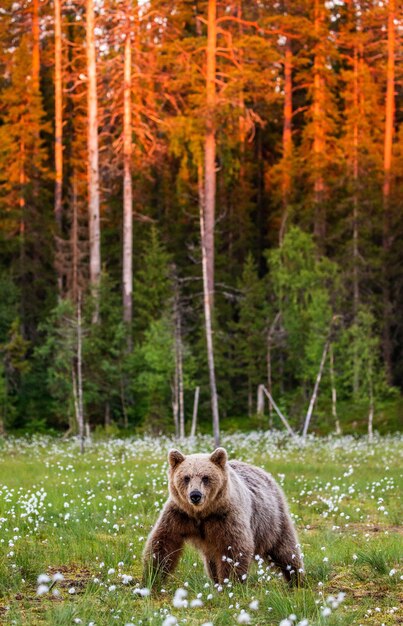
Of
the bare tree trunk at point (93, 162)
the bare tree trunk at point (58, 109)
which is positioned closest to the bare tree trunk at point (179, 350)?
the bare tree trunk at point (93, 162)

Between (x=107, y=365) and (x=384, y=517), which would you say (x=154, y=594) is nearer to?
(x=384, y=517)

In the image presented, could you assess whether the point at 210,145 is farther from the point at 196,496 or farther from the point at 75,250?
the point at 196,496

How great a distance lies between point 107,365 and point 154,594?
24.4 m

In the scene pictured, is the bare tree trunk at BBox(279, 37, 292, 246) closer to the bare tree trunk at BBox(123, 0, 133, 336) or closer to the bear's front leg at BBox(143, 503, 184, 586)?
the bare tree trunk at BBox(123, 0, 133, 336)

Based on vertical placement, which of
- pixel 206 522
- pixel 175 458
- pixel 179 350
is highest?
pixel 175 458

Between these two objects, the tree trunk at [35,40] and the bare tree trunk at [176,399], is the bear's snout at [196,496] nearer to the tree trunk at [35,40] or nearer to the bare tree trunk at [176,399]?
the bare tree trunk at [176,399]

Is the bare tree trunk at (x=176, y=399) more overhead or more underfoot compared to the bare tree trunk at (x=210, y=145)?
more underfoot

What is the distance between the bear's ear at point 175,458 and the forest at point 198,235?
21.1 metres

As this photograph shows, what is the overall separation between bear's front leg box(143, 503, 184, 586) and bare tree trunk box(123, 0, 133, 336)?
27170mm

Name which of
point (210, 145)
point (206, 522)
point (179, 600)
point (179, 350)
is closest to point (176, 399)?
point (179, 350)

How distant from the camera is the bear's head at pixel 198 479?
279 inches

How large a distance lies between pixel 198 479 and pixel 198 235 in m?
30.1

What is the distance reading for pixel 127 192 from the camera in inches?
1390

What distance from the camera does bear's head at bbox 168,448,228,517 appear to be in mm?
7094
